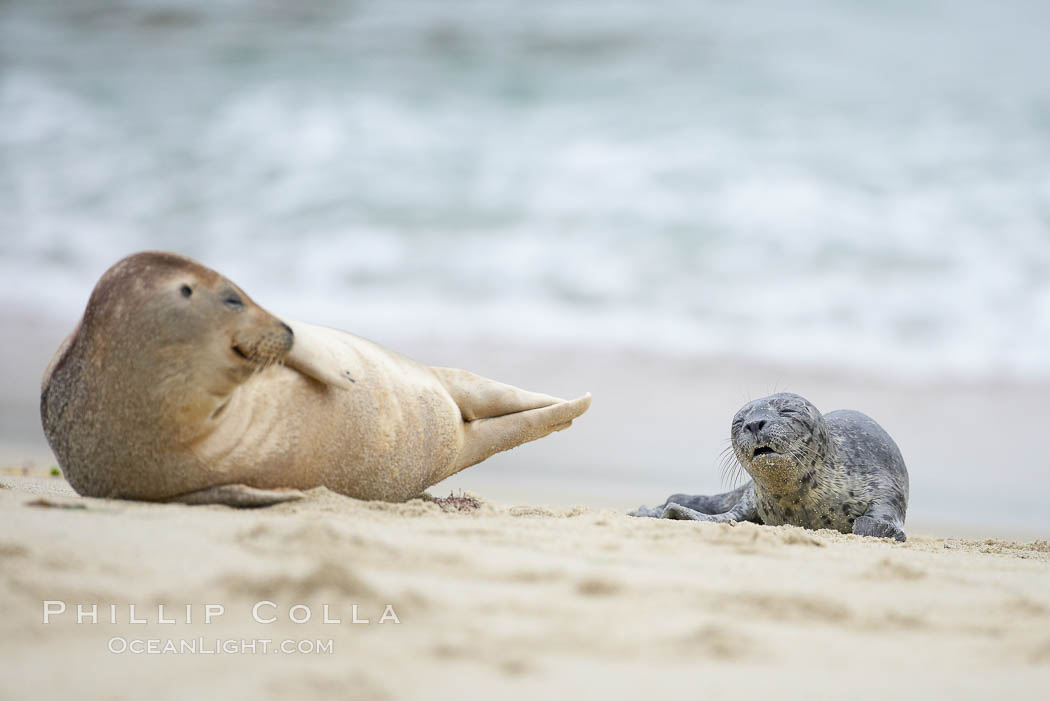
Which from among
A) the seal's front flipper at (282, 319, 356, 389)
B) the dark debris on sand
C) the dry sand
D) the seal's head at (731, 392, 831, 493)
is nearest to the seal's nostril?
the seal's head at (731, 392, 831, 493)

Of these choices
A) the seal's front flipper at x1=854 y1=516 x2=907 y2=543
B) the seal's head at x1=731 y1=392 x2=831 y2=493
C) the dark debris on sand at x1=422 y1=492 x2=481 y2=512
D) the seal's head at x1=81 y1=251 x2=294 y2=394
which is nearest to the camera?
the seal's head at x1=81 y1=251 x2=294 y2=394

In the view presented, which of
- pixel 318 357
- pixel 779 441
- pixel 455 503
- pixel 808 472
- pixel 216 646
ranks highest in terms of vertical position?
pixel 318 357

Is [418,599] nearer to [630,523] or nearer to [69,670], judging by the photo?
[69,670]

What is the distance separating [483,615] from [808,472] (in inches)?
134

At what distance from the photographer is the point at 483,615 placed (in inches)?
82.1

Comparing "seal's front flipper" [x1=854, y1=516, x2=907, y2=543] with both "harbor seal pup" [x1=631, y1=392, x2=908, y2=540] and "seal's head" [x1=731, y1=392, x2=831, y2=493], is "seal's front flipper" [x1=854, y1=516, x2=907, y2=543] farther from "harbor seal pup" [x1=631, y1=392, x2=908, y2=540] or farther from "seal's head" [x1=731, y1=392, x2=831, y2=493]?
"seal's head" [x1=731, y1=392, x2=831, y2=493]

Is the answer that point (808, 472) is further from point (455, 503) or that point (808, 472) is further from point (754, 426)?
point (455, 503)

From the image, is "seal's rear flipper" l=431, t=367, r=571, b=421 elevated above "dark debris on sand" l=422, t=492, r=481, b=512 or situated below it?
above

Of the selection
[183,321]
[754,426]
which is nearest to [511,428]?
[754,426]

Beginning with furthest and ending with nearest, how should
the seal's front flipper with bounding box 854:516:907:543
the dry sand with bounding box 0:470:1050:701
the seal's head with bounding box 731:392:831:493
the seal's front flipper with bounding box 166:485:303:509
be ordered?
the seal's head with bounding box 731:392:831:493
the seal's front flipper with bounding box 854:516:907:543
the seal's front flipper with bounding box 166:485:303:509
the dry sand with bounding box 0:470:1050:701

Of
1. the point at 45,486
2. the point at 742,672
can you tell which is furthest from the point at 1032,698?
the point at 45,486

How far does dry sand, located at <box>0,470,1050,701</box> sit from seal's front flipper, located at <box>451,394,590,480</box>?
5.27ft

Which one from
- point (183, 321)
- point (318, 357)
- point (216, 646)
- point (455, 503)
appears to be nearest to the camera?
point (216, 646)

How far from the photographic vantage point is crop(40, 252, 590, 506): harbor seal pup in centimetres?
329
